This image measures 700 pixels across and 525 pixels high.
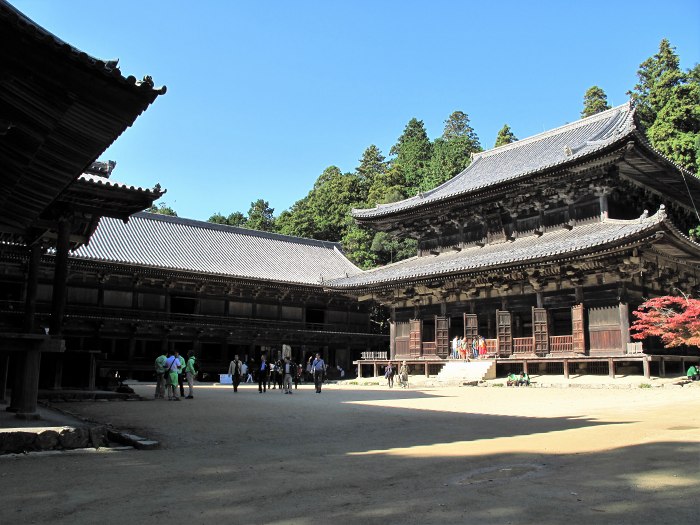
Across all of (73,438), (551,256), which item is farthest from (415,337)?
(73,438)

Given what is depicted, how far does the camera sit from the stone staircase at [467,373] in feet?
84.2

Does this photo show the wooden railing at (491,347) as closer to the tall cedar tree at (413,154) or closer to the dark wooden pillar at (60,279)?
the dark wooden pillar at (60,279)

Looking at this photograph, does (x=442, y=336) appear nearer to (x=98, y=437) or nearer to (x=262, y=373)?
(x=262, y=373)

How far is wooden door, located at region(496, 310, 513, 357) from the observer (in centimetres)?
2698

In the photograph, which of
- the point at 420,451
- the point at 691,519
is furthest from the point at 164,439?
the point at 691,519

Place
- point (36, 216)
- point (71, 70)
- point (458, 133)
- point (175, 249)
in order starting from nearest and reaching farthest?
point (71, 70) < point (36, 216) < point (175, 249) < point (458, 133)

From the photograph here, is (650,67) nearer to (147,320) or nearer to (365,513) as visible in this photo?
(147,320)

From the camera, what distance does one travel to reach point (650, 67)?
5322cm

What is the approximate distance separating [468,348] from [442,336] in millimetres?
1986

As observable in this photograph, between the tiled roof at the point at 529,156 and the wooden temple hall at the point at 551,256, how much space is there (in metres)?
0.12

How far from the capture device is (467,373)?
26.3 metres

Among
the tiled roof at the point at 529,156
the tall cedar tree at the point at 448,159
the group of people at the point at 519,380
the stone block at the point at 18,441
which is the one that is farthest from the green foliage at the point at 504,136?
the stone block at the point at 18,441

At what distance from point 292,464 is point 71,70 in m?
5.40

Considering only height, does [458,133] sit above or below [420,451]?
above
